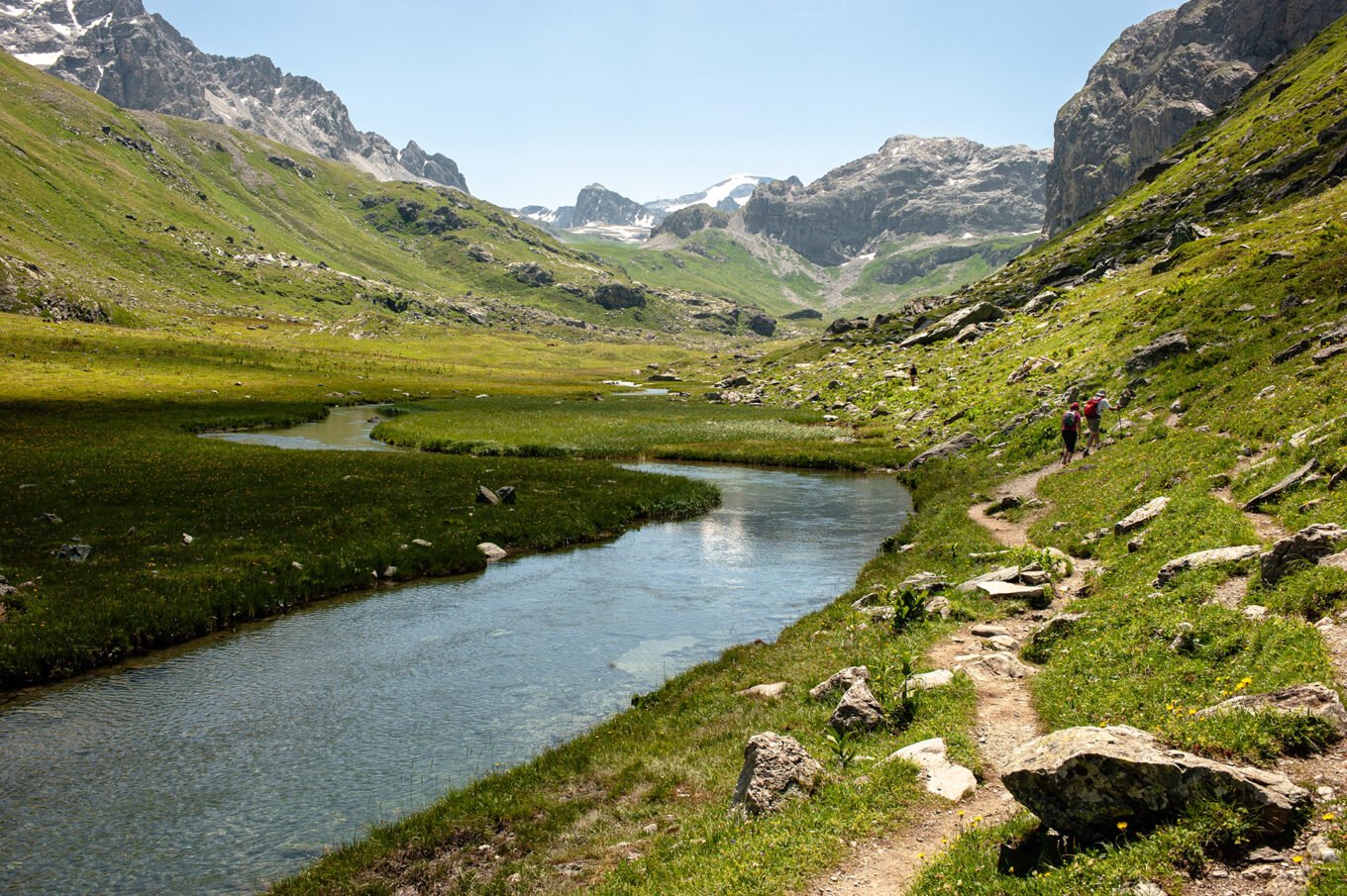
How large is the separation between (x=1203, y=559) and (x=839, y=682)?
959cm

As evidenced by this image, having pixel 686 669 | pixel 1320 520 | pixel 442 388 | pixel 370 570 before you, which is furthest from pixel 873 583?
pixel 442 388

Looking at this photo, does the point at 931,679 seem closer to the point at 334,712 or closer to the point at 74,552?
the point at 334,712

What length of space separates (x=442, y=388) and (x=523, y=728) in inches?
5136

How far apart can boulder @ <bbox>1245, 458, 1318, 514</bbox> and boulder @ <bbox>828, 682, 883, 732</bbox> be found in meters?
13.5

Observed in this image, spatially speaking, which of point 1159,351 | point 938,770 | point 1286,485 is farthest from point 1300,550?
point 1159,351

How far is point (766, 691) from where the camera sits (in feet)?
64.0

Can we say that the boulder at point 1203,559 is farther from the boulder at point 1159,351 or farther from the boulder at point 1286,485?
the boulder at point 1159,351

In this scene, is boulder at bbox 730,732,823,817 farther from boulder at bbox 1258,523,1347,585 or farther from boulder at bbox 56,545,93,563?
boulder at bbox 56,545,93,563

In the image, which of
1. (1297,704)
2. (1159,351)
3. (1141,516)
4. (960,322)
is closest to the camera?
(1297,704)

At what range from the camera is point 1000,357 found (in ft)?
259

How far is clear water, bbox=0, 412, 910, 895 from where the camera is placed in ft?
49.1

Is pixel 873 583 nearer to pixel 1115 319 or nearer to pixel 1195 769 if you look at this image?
pixel 1195 769

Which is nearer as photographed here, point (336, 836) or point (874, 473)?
point (336, 836)

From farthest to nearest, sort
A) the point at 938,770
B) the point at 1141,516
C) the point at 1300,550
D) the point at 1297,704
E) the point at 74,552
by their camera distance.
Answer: the point at 74,552 → the point at 1141,516 → the point at 1300,550 → the point at 938,770 → the point at 1297,704
